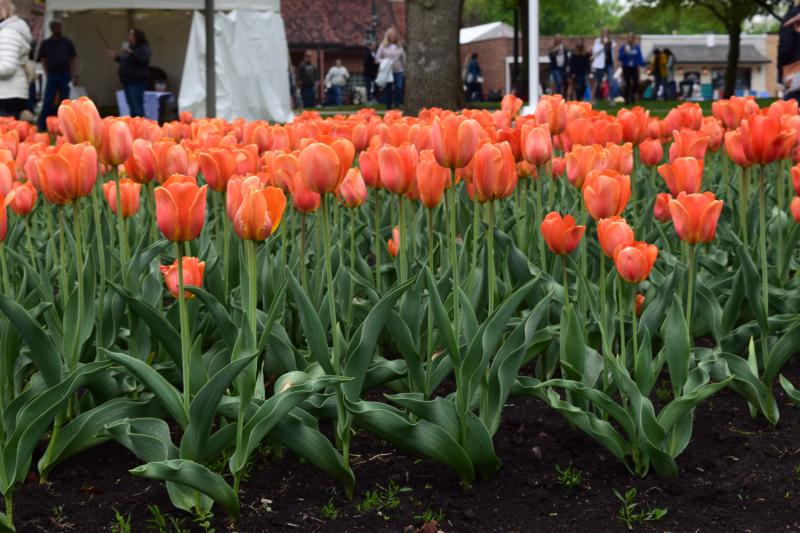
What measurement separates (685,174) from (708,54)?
7199 centimetres

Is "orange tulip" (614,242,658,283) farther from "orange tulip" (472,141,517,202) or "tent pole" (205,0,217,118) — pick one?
"tent pole" (205,0,217,118)

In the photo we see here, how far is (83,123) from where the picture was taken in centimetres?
265

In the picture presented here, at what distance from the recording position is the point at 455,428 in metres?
2.28

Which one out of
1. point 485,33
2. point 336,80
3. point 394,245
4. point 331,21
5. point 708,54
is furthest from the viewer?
point 708,54

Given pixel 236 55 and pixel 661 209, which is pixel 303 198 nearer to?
pixel 661 209

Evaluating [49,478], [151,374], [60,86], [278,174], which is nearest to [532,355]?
[278,174]

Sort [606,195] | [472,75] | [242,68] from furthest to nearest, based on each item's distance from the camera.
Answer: [472,75], [242,68], [606,195]

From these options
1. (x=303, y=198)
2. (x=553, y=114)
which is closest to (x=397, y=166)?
(x=303, y=198)

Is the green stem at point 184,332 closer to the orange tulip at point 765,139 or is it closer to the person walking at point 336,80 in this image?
the orange tulip at point 765,139

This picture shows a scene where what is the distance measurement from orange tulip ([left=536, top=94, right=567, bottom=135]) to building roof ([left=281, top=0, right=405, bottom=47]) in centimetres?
4573

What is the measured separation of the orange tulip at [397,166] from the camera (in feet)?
8.38

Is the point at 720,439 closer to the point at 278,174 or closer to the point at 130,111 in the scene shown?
the point at 278,174

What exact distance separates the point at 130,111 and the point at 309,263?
448 inches

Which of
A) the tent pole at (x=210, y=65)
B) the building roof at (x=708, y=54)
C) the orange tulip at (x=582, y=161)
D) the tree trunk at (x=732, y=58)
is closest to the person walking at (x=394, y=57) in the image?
the tent pole at (x=210, y=65)
